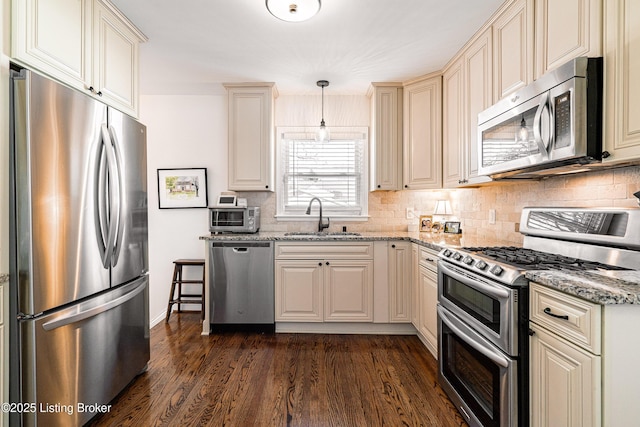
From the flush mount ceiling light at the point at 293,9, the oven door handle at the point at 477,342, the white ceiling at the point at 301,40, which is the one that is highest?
the white ceiling at the point at 301,40

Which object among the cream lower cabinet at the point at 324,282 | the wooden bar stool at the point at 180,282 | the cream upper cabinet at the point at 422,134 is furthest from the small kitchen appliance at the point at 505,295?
the wooden bar stool at the point at 180,282

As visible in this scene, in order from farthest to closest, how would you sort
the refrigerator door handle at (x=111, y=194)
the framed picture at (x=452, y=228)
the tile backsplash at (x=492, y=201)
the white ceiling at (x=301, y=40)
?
the framed picture at (x=452, y=228), the white ceiling at (x=301, y=40), the refrigerator door handle at (x=111, y=194), the tile backsplash at (x=492, y=201)

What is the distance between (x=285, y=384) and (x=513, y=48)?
2648 millimetres

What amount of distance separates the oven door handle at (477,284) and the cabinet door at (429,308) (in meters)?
0.44

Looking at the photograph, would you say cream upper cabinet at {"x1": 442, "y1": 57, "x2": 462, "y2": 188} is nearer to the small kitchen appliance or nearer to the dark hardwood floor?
the small kitchen appliance

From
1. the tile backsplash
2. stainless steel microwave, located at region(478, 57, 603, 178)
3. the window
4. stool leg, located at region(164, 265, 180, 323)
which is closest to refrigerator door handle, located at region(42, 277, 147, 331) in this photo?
stool leg, located at region(164, 265, 180, 323)

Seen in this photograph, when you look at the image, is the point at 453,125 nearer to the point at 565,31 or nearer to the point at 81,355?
the point at 565,31

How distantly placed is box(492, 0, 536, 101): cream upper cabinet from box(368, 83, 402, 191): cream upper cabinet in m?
1.24

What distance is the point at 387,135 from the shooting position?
341 cm

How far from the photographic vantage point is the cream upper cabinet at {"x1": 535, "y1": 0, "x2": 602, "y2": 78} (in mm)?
1429

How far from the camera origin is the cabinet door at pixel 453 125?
8.82 ft

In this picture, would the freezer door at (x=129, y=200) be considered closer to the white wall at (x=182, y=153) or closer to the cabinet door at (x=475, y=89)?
the white wall at (x=182, y=153)

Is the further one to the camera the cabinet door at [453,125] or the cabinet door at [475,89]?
the cabinet door at [453,125]

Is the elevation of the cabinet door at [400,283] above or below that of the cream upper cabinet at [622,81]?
below
